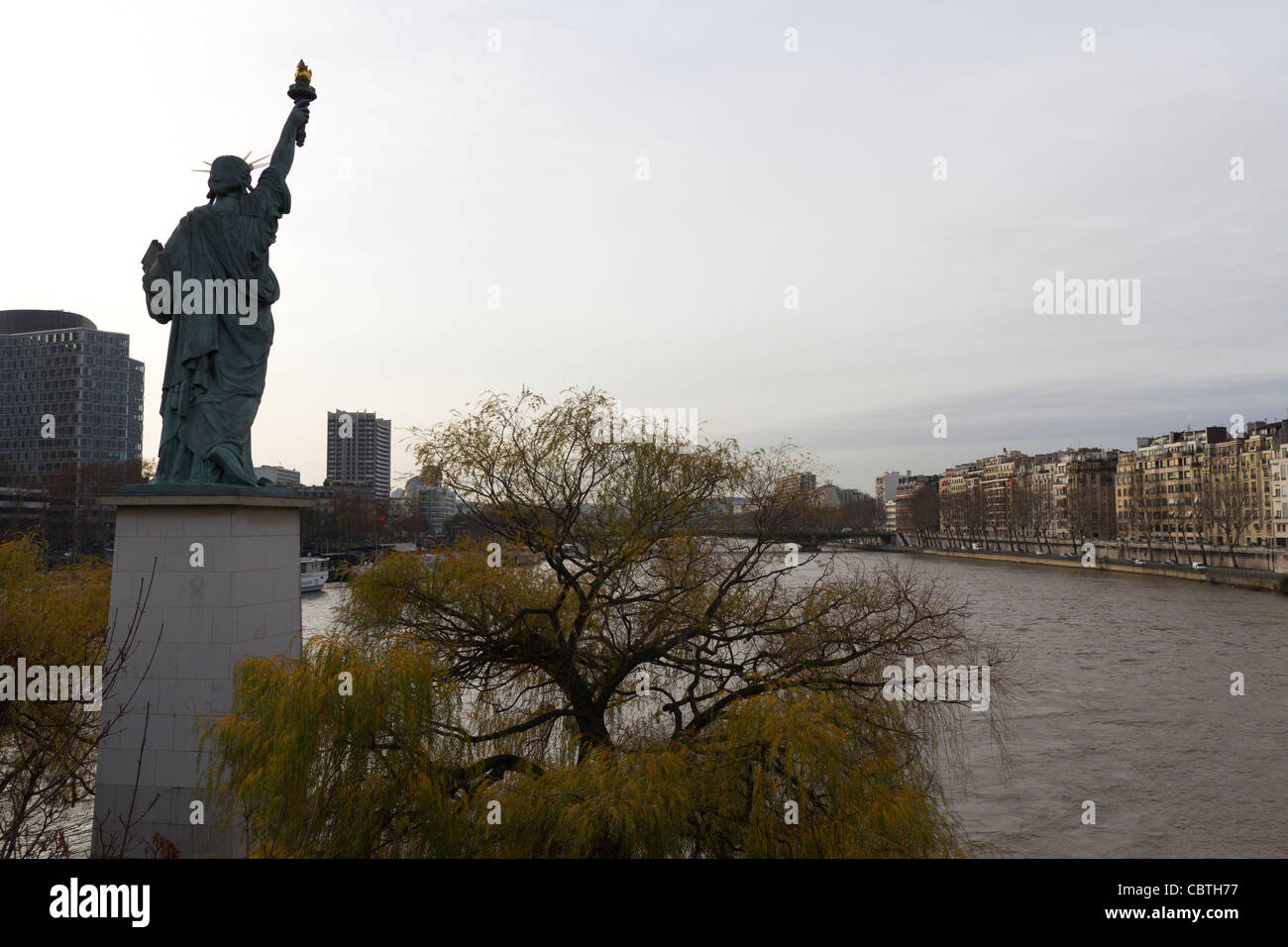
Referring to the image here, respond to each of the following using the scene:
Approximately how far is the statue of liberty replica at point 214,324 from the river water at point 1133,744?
1016 cm

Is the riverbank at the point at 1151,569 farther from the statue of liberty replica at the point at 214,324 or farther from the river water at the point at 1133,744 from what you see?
the statue of liberty replica at the point at 214,324

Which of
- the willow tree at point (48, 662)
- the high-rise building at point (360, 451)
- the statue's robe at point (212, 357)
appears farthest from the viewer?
the high-rise building at point (360, 451)

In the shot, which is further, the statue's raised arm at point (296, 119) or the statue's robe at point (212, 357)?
the statue's raised arm at point (296, 119)

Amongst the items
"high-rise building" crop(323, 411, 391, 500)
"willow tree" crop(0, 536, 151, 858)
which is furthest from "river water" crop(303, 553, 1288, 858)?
"high-rise building" crop(323, 411, 391, 500)

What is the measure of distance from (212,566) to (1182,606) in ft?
146

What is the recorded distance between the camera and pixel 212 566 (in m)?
8.23

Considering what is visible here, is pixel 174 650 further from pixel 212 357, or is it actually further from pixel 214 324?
pixel 214 324

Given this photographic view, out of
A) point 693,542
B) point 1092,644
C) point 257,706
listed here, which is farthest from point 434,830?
point 1092,644

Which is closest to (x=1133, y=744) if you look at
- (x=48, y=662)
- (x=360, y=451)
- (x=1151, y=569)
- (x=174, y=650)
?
(x=174, y=650)

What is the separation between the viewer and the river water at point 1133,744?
549 inches

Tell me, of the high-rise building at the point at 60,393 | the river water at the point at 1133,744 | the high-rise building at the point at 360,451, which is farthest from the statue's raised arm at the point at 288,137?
the high-rise building at the point at 360,451

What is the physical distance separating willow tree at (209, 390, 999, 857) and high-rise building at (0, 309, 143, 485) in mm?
87837

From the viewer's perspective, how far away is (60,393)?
85.9m
